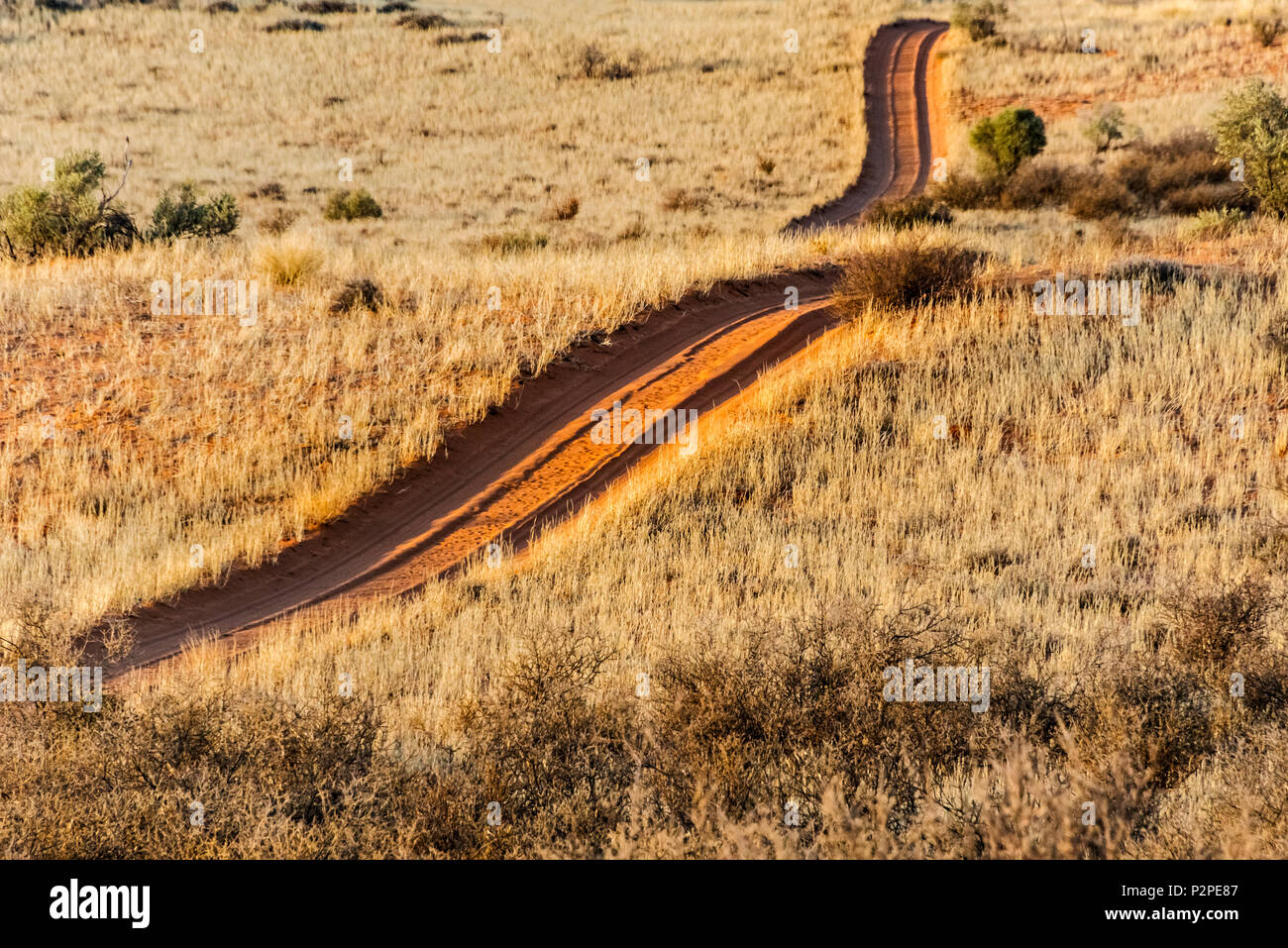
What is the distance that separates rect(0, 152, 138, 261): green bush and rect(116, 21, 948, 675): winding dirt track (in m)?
8.40

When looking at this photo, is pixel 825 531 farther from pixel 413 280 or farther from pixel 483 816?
pixel 413 280

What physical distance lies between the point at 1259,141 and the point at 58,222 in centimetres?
1897

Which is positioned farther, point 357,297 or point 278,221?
point 278,221

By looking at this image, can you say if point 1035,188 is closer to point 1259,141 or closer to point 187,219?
point 1259,141

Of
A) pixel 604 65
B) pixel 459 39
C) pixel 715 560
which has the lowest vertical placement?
pixel 715 560

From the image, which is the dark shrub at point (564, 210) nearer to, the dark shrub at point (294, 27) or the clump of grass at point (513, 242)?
the clump of grass at point (513, 242)

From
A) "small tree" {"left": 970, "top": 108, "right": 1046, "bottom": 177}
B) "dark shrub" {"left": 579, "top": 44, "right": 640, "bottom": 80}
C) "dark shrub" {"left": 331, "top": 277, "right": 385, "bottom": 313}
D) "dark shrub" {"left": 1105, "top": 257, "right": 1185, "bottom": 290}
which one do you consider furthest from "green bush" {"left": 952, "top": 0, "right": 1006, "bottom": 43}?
"dark shrub" {"left": 331, "top": 277, "right": 385, "bottom": 313}

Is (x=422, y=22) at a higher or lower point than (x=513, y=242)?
higher

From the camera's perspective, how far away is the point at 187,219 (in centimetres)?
1825

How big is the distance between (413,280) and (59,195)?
21.0 ft

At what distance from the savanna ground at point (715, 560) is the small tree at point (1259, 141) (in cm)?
74

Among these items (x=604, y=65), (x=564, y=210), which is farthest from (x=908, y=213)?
(x=604, y=65)

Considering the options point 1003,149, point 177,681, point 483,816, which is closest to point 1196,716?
point 483,816

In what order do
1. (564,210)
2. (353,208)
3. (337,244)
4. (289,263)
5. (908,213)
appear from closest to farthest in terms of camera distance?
(289,263) → (908,213) → (337,244) → (564,210) → (353,208)
